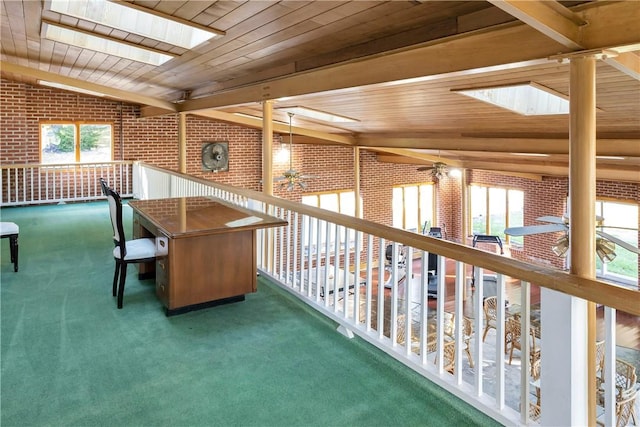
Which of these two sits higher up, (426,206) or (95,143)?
(95,143)

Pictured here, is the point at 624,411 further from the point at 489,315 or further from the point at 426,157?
the point at 426,157

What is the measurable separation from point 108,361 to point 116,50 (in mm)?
4054

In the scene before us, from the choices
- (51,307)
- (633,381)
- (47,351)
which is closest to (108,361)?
(47,351)

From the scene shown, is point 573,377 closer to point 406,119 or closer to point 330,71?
point 330,71

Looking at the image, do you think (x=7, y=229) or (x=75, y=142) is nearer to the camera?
(x=7, y=229)

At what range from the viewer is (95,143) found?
9.90 meters

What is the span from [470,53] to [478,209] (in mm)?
12297

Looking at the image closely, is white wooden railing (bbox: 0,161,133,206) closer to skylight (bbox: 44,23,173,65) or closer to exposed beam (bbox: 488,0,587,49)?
skylight (bbox: 44,23,173,65)

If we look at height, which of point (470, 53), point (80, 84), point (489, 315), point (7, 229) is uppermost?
point (80, 84)

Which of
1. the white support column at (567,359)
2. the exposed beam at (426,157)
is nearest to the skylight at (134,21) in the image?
the white support column at (567,359)

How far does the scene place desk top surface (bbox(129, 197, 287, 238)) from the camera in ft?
9.84

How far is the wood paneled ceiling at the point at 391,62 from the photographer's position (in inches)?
94.3

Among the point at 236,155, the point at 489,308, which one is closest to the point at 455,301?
the point at 489,308

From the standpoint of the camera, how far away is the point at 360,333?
2.74 metres
